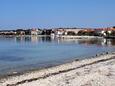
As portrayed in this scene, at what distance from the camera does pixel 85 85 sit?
1309 cm

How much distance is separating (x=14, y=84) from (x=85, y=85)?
3.89 m

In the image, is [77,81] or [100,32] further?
[100,32]

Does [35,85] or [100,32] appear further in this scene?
[100,32]

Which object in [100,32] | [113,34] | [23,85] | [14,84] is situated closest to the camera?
[23,85]

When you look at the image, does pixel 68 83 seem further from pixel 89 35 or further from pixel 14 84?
pixel 89 35

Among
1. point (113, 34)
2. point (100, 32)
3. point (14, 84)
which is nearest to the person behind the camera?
point (14, 84)

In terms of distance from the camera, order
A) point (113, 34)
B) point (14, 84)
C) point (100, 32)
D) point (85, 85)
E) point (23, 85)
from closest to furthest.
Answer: point (85, 85) < point (23, 85) < point (14, 84) < point (113, 34) < point (100, 32)

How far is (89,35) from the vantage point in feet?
650

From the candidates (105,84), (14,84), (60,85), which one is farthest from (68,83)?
(14,84)

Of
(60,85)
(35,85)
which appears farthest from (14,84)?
(60,85)

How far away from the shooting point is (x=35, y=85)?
1366 cm

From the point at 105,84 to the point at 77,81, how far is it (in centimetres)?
166

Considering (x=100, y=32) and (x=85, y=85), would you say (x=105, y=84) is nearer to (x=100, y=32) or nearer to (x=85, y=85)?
(x=85, y=85)

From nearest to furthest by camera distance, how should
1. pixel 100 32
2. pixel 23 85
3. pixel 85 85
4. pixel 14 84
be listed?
pixel 85 85, pixel 23 85, pixel 14 84, pixel 100 32
